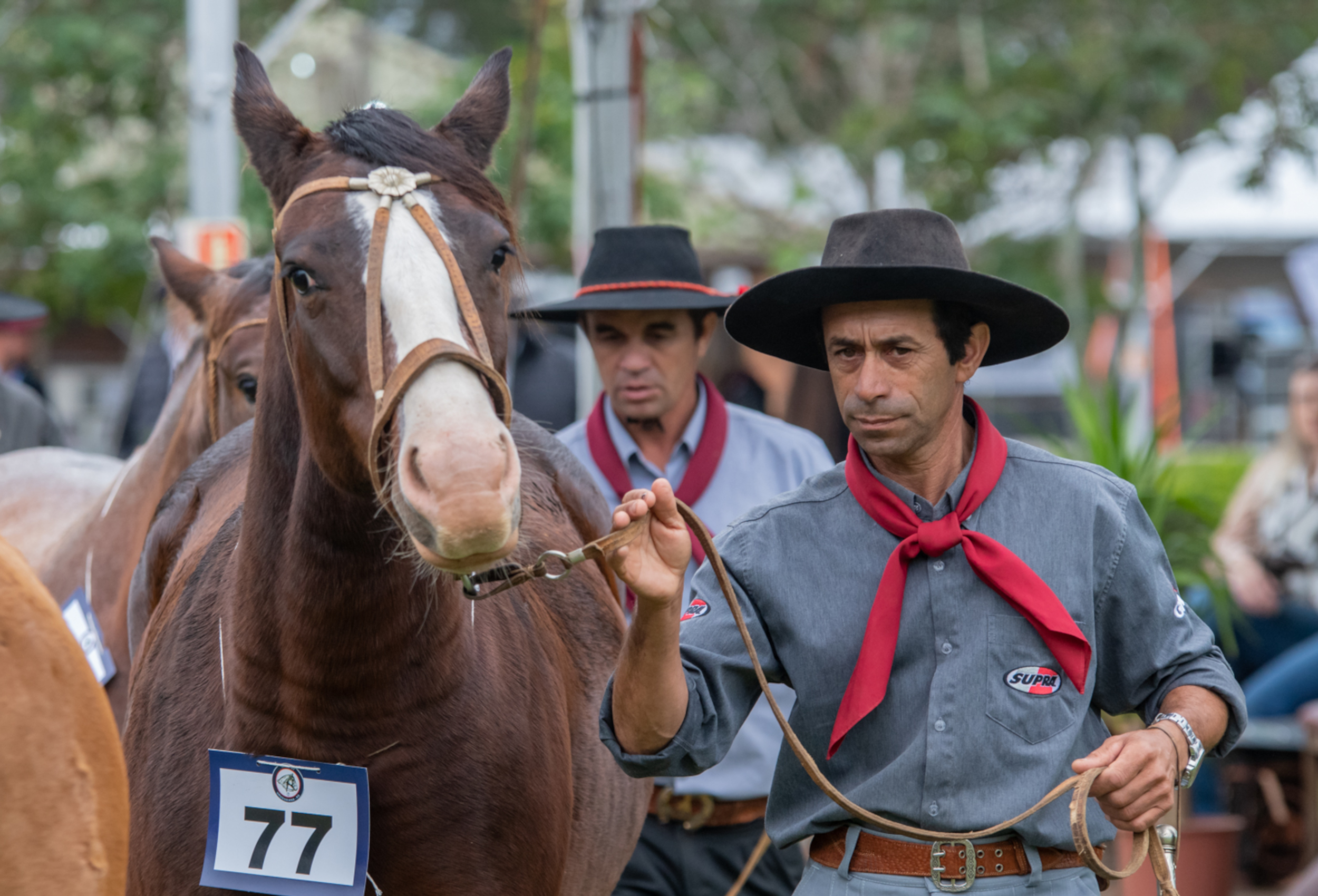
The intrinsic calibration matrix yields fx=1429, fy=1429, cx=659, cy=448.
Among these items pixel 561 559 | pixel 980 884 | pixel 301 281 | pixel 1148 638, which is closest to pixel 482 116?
pixel 301 281

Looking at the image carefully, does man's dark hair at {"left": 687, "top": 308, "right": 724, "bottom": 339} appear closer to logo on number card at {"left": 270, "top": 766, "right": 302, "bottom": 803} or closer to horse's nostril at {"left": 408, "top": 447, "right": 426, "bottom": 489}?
logo on number card at {"left": 270, "top": 766, "right": 302, "bottom": 803}

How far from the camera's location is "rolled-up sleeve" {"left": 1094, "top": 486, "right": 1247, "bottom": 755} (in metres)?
2.56

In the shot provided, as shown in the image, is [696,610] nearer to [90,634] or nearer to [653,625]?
[653,625]

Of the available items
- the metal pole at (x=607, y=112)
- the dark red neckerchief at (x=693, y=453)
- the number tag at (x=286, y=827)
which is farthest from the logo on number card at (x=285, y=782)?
the metal pole at (x=607, y=112)

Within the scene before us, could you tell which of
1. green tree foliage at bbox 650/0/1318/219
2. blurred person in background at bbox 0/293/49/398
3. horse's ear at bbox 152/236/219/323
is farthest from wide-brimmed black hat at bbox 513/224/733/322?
green tree foliage at bbox 650/0/1318/219

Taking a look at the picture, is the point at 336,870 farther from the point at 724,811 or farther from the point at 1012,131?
the point at 1012,131

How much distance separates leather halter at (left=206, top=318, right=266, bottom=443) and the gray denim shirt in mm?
2074

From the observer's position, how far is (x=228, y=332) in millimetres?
4188

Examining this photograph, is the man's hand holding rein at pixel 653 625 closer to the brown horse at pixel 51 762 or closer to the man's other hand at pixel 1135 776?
the man's other hand at pixel 1135 776

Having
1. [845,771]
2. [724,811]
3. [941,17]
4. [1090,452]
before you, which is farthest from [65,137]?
[845,771]

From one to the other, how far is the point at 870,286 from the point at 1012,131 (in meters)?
14.0

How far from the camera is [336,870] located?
8.49ft

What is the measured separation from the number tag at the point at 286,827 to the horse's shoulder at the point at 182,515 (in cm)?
102

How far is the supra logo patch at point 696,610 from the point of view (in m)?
2.62
